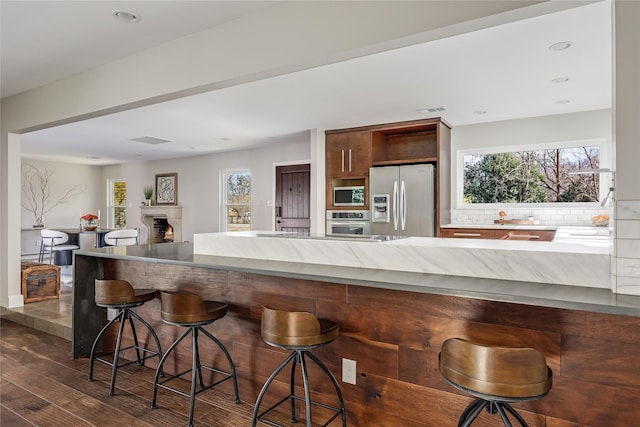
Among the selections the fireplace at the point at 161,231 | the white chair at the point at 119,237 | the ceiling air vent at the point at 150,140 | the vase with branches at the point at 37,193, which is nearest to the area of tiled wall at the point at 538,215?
the ceiling air vent at the point at 150,140

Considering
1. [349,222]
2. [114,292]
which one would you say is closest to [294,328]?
[114,292]

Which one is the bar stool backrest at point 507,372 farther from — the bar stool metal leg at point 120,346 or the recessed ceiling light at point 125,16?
the recessed ceiling light at point 125,16

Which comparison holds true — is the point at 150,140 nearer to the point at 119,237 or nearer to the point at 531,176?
the point at 119,237

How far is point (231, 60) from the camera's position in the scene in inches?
106

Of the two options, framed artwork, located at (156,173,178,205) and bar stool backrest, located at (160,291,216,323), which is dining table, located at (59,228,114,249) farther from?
bar stool backrest, located at (160,291,216,323)

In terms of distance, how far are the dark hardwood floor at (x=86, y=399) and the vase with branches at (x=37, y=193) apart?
727 cm

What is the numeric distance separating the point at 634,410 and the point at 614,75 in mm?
1319

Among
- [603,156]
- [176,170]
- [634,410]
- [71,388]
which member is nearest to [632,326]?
[634,410]

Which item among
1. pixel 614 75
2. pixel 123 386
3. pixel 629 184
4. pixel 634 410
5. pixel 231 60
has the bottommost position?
pixel 123 386

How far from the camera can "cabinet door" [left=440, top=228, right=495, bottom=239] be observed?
4957mm

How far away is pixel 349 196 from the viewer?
5.90 meters

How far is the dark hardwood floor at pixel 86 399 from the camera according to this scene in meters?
2.33

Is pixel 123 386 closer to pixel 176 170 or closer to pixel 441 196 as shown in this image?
pixel 441 196

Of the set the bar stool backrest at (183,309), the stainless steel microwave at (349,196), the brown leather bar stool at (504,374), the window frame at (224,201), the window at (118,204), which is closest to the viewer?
the brown leather bar stool at (504,374)
